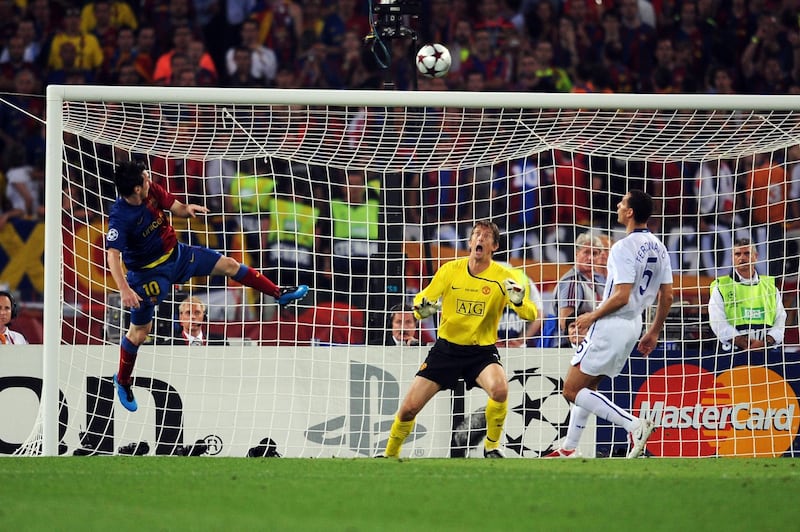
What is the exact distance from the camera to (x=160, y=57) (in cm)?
1514

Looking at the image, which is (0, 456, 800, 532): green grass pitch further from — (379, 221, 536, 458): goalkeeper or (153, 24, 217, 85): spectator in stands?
(153, 24, 217, 85): spectator in stands

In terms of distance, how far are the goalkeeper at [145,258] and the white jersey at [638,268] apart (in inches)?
90.6

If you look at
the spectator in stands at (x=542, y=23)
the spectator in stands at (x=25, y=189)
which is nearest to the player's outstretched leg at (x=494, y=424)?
the spectator in stands at (x=25, y=189)

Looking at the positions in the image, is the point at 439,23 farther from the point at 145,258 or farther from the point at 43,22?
the point at 145,258

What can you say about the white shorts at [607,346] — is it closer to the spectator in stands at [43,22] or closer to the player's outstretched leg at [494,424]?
the player's outstretched leg at [494,424]

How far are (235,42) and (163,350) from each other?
6612 millimetres

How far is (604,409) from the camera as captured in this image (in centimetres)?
855

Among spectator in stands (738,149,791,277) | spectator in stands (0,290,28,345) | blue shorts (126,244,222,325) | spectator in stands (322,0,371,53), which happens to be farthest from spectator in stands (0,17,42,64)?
spectator in stands (738,149,791,277)

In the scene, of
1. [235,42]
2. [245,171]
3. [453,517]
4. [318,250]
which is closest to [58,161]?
[318,250]

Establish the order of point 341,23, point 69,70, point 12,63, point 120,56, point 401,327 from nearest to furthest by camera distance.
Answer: point 401,327 < point 69,70 < point 120,56 < point 12,63 < point 341,23

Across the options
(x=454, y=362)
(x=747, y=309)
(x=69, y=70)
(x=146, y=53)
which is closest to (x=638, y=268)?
(x=454, y=362)

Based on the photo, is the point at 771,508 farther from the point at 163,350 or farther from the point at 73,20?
the point at 73,20

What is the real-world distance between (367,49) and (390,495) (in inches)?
363

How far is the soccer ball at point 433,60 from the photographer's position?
9922 mm
